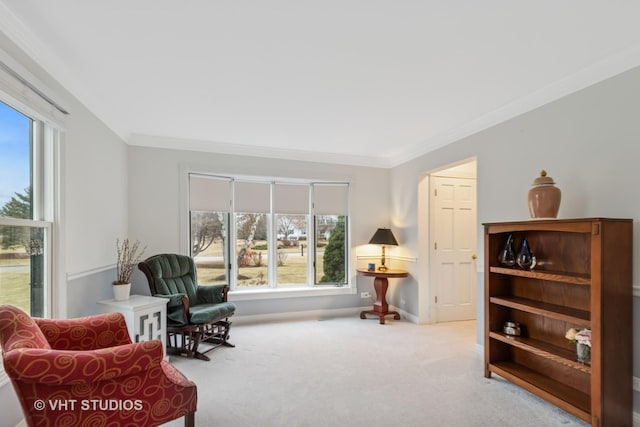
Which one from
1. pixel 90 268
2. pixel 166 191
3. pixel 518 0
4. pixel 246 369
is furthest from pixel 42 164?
pixel 518 0

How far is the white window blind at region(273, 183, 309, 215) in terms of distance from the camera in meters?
4.86

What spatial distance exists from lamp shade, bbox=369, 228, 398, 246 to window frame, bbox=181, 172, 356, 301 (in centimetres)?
42

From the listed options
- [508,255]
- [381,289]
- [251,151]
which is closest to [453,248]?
[381,289]

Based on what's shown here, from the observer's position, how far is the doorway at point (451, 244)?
4.50 metres

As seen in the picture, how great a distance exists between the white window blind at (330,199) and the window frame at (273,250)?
0.05 metres

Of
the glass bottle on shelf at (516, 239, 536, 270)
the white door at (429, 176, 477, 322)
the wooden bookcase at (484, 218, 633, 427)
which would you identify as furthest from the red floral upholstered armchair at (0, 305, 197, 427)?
the white door at (429, 176, 477, 322)

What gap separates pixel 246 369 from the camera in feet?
9.81

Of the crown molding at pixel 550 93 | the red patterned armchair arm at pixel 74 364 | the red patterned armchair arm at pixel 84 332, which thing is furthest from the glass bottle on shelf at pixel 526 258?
the red patterned armchair arm at pixel 84 332

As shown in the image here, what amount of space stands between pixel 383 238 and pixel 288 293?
1.52 meters

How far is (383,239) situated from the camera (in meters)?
4.73

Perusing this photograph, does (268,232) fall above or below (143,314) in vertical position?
above

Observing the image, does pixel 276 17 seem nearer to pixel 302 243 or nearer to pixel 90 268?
pixel 90 268

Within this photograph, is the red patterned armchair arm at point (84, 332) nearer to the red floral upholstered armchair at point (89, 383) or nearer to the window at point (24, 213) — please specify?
the red floral upholstered armchair at point (89, 383)

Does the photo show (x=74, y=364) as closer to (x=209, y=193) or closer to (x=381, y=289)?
(x=209, y=193)
